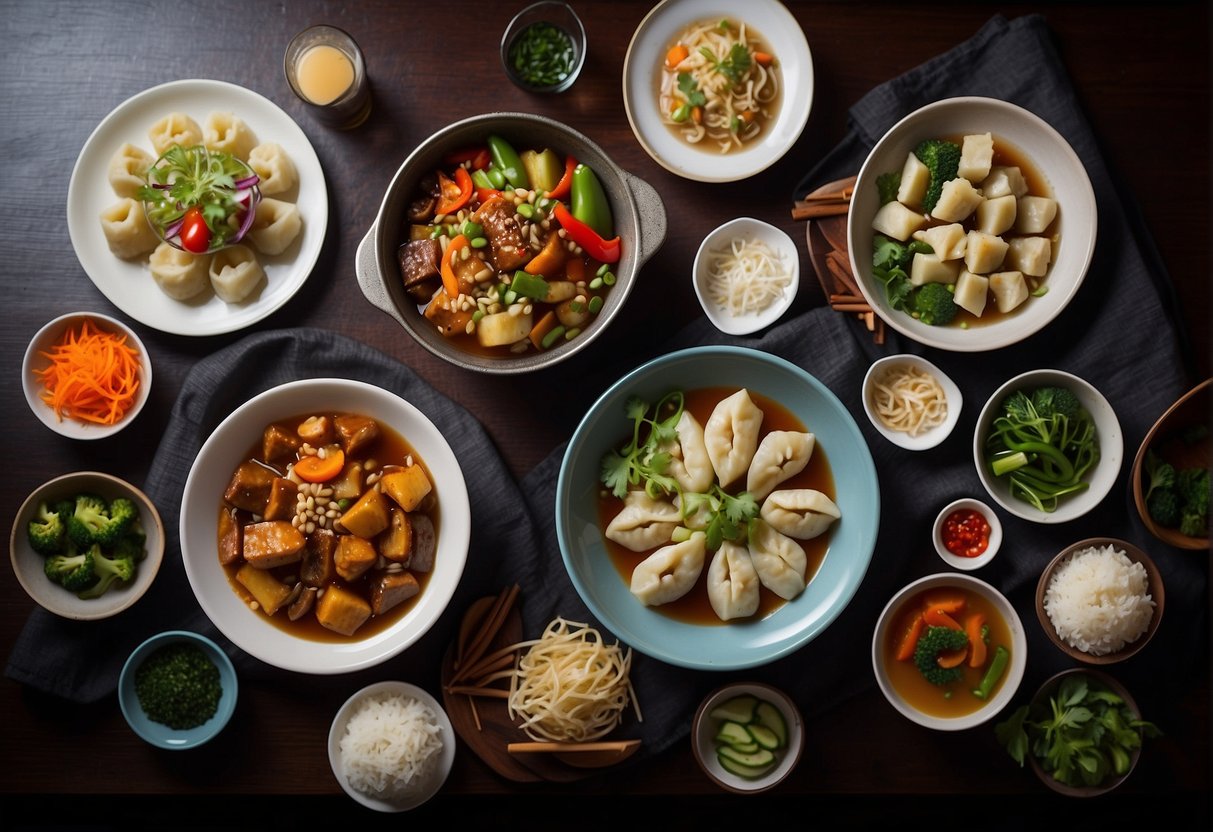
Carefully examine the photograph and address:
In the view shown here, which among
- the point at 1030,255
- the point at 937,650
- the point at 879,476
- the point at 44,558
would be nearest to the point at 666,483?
the point at 879,476

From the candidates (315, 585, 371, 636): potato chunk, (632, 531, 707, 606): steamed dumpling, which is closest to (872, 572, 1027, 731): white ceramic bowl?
(632, 531, 707, 606): steamed dumpling

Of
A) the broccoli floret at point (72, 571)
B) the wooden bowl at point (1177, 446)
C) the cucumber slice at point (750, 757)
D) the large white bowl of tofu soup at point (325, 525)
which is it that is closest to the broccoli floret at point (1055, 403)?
Result: the wooden bowl at point (1177, 446)

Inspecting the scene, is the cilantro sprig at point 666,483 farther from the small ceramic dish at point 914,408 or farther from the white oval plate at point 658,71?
the white oval plate at point 658,71

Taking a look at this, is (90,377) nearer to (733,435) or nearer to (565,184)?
(565,184)

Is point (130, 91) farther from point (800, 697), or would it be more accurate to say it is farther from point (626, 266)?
point (800, 697)

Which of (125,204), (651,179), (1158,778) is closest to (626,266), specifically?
(651,179)
